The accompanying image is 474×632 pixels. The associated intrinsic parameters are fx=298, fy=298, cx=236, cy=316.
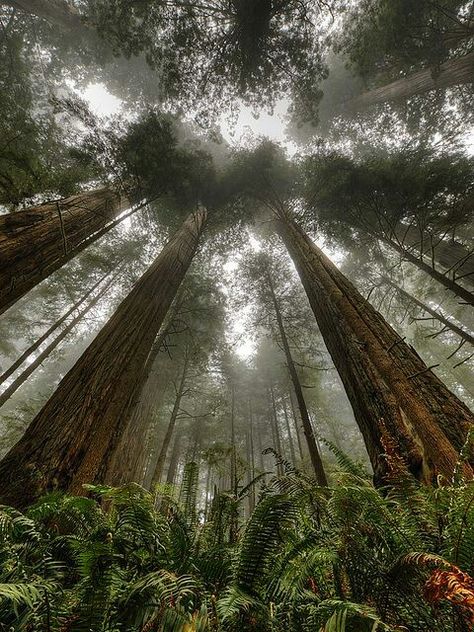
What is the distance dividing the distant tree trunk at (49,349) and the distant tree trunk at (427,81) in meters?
13.0

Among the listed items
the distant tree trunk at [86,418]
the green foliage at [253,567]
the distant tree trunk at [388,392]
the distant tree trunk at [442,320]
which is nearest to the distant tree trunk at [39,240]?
the distant tree trunk at [86,418]

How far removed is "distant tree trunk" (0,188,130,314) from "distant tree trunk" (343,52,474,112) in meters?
8.94

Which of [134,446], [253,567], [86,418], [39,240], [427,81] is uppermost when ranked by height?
[427,81]

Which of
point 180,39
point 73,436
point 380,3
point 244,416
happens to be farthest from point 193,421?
point 380,3

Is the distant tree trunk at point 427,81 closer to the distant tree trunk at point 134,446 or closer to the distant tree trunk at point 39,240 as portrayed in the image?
the distant tree trunk at point 39,240

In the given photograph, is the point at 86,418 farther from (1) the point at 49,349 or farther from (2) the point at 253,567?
(1) the point at 49,349

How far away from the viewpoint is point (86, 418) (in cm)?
300

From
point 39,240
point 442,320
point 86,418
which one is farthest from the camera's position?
point 442,320

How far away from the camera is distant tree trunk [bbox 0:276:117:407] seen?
9.68 m

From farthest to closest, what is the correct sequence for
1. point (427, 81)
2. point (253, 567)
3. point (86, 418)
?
point (427, 81) → point (86, 418) → point (253, 567)

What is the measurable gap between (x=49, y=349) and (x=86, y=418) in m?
9.30

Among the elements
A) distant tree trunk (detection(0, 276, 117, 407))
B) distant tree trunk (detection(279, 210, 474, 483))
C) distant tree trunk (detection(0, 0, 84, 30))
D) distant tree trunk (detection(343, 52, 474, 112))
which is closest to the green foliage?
distant tree trunk (detection(279, 210, 474, 483))

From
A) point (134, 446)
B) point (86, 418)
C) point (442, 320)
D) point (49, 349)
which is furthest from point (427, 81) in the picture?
point (49, 349)

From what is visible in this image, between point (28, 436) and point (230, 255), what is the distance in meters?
10.0
